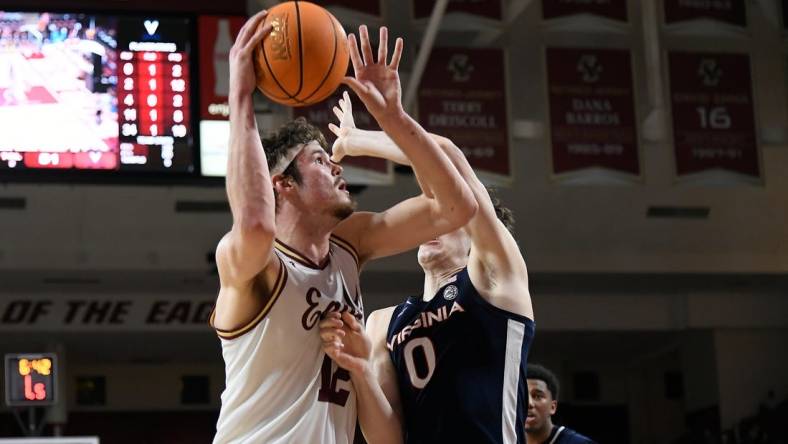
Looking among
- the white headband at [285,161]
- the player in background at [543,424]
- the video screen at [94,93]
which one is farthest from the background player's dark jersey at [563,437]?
the video screen at [94,93]

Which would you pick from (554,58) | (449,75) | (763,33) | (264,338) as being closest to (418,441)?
(264,338)

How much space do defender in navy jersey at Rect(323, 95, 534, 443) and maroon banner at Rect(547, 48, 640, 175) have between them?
7.91 metres

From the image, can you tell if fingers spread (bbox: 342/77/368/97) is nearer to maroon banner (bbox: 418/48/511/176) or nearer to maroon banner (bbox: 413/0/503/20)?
maroon banner (bbox: 418/48/511/176)

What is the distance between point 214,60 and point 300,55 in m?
5.72

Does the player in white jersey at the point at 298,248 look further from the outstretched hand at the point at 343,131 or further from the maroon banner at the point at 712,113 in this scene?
the maroon banner at the point at 712,113

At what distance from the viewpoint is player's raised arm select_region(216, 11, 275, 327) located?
10.5 feet

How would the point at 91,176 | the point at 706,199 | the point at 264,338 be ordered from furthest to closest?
the point at 706,199, the point at 91,176, the point at 264,338

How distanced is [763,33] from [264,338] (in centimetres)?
1180

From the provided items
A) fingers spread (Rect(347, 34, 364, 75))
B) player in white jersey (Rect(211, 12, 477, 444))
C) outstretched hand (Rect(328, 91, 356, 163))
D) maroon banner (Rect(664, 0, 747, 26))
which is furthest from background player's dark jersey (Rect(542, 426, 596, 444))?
maroon banner (Rect(664, 0, 747, 26))

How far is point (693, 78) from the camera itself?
12.7 metres

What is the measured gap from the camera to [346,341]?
3520 mm

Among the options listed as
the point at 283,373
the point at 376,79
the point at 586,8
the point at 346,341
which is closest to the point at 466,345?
the point at 346,341

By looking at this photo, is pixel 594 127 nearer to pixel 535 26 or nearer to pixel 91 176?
pixel 535 26

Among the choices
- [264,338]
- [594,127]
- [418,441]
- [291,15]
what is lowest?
[418,441]
